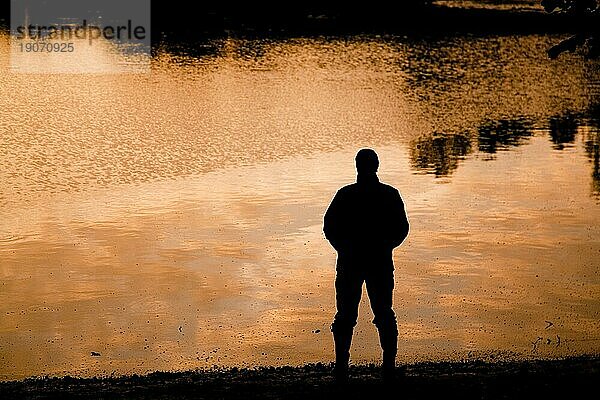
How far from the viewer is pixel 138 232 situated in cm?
2142

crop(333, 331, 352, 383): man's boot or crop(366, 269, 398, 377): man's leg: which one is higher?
crop(366, 269, 398, 377): man's leg

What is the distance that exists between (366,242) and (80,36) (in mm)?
57000

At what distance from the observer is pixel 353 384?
10.6 meters

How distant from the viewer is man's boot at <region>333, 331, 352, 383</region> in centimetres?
1016

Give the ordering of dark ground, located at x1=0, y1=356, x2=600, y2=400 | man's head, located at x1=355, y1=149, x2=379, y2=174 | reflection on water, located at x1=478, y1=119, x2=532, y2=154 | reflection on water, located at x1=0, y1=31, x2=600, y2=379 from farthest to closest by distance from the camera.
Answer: reflection on water, located at x1=478, y1=119, x2=532, y2=154, reflection on water, located at x1=0, y1=31, x2=600, y2=379, dark ground, located at x1=0, y1=356, x2=600, y2=400, man's head, located at x1=355, y1=149, x2=379, y2=174

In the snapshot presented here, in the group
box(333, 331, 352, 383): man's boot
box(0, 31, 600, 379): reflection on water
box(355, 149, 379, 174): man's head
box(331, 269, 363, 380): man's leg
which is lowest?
box(0, 31, 600, 379): reflection on water

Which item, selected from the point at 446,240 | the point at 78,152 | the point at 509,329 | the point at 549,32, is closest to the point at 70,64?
the point at 78,152

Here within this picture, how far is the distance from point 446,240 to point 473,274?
2.43 metres

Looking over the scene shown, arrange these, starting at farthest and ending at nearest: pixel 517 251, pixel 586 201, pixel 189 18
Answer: pixel 189 18
pixel 586 201
pixel 517 251

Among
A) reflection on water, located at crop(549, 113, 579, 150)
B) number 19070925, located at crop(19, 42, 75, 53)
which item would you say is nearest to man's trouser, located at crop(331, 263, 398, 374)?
reflection on water, located at crop(549, 113, 579, 150)

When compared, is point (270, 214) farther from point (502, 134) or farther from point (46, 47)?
Result: point (46, 47)

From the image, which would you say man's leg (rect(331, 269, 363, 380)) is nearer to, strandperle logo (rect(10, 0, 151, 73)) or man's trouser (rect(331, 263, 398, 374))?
man's trouser (rect(331, 263, 398, 374))

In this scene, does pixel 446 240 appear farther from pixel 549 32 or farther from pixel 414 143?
pixel 549 32

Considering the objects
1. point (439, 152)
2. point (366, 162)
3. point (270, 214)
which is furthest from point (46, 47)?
point (366, 162)
